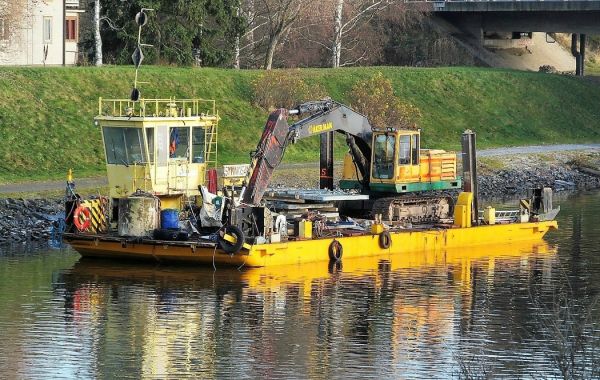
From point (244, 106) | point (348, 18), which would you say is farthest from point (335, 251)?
point (348, 18)

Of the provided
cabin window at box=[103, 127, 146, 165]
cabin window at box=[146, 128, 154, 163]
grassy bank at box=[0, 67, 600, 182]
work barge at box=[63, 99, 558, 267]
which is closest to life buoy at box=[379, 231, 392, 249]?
work barge at box=[63, 99, 558, 267]

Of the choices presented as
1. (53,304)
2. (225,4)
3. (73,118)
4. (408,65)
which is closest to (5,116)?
(73,118)

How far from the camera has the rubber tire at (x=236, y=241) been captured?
38312mm

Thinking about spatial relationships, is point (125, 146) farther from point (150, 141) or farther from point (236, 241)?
point (236, 241)

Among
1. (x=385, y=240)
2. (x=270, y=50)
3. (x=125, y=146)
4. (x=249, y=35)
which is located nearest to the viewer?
(x=125, y=146)

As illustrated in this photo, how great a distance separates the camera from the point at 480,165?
220 ft

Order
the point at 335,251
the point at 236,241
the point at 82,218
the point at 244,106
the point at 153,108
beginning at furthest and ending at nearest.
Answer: the point at 244,106 < the point at 153,108 < the point at 335,251 < the point at 82,218 < the point at 236,241

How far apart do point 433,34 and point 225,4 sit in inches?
969

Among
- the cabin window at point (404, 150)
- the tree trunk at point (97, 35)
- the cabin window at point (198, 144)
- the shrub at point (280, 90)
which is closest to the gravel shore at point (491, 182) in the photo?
the cabin window at point (198, 144)

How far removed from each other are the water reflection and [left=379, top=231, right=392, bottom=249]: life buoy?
0.41 meters

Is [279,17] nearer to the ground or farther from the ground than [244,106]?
farther from the ground

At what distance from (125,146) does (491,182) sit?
26403mm

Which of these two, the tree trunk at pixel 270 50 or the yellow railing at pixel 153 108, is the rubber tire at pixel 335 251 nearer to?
the yellow railing at pixel 153 108

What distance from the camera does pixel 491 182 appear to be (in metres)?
64.5
